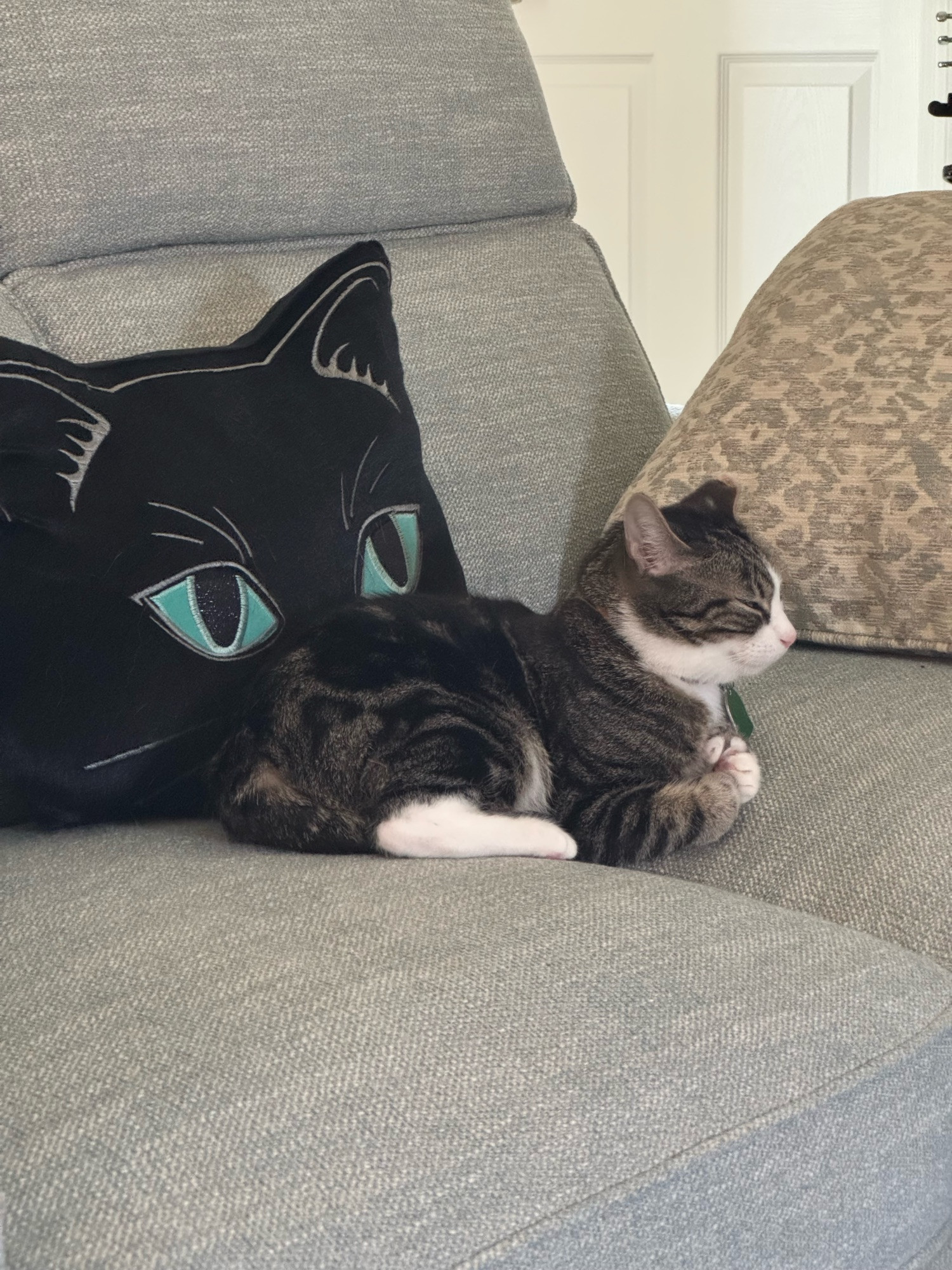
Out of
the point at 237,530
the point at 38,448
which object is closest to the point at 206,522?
the point at 237,530

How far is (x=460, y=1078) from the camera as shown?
62cm

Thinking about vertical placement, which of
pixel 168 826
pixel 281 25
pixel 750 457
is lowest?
pixel 168 826

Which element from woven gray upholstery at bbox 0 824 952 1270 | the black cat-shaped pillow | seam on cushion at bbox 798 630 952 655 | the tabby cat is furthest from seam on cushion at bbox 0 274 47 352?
seam on cushion at bbox 798 630 952 655

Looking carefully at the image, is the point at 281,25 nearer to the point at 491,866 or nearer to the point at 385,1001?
the point at 491,866

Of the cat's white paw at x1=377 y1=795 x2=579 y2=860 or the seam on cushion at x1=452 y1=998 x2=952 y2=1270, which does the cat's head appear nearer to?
the cat's white paw at x1=377 y1=795 x2=579 y2=860

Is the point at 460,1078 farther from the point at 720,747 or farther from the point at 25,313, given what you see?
→ the point at 25,313

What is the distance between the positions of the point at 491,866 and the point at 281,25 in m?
0.94

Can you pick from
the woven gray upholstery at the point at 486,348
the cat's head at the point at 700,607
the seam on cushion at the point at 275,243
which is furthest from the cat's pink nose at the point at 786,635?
the seam on cushion at the point at 275,243

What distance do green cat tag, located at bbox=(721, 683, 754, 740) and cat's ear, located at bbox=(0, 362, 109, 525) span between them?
586mm

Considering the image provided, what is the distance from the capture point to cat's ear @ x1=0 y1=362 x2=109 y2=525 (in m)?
0.91

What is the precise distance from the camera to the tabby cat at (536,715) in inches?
37.4

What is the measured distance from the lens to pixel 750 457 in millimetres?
1238

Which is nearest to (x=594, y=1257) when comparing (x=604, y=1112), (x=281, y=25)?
(x=604, y=1112)

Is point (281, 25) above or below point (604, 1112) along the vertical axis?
above
